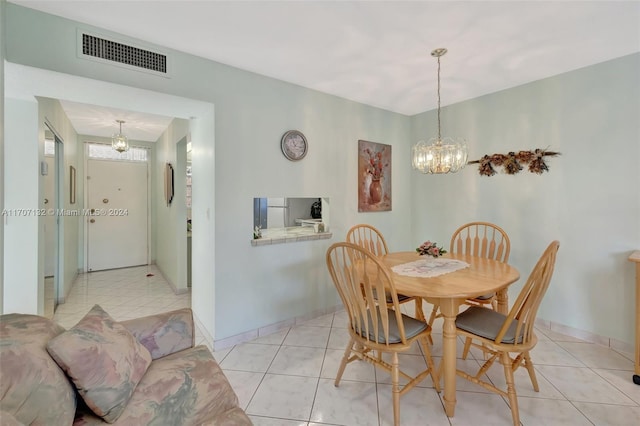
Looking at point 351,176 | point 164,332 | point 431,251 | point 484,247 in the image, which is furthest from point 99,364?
point 484,247

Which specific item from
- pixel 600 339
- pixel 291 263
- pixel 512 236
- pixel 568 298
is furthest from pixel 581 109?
pixel 291 263

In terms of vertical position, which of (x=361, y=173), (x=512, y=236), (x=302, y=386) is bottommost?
(x=302, y=386)

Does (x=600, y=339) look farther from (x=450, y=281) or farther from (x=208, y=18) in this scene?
(x=208, y=18)

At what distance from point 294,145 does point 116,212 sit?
4152mm

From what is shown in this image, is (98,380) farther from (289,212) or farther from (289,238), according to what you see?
(289,212)

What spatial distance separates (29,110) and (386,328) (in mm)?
3168

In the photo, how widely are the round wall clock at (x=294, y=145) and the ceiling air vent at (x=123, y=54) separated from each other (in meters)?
1.08

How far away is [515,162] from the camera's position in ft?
9.70

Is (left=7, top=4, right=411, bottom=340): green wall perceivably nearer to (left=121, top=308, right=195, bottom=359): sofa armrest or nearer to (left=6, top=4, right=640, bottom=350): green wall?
(left=6, top=4, right=640, bottom=350): green wall

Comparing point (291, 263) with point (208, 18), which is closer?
point (208, 18)

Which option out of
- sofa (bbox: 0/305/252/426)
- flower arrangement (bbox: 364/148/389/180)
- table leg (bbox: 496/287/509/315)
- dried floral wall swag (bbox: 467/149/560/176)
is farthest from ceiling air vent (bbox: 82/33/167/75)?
dried floral wall swag (bbox: 467/149/560/176)

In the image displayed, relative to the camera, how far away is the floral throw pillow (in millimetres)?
1011

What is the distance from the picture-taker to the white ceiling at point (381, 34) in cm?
174

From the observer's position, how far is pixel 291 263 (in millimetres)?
2883
